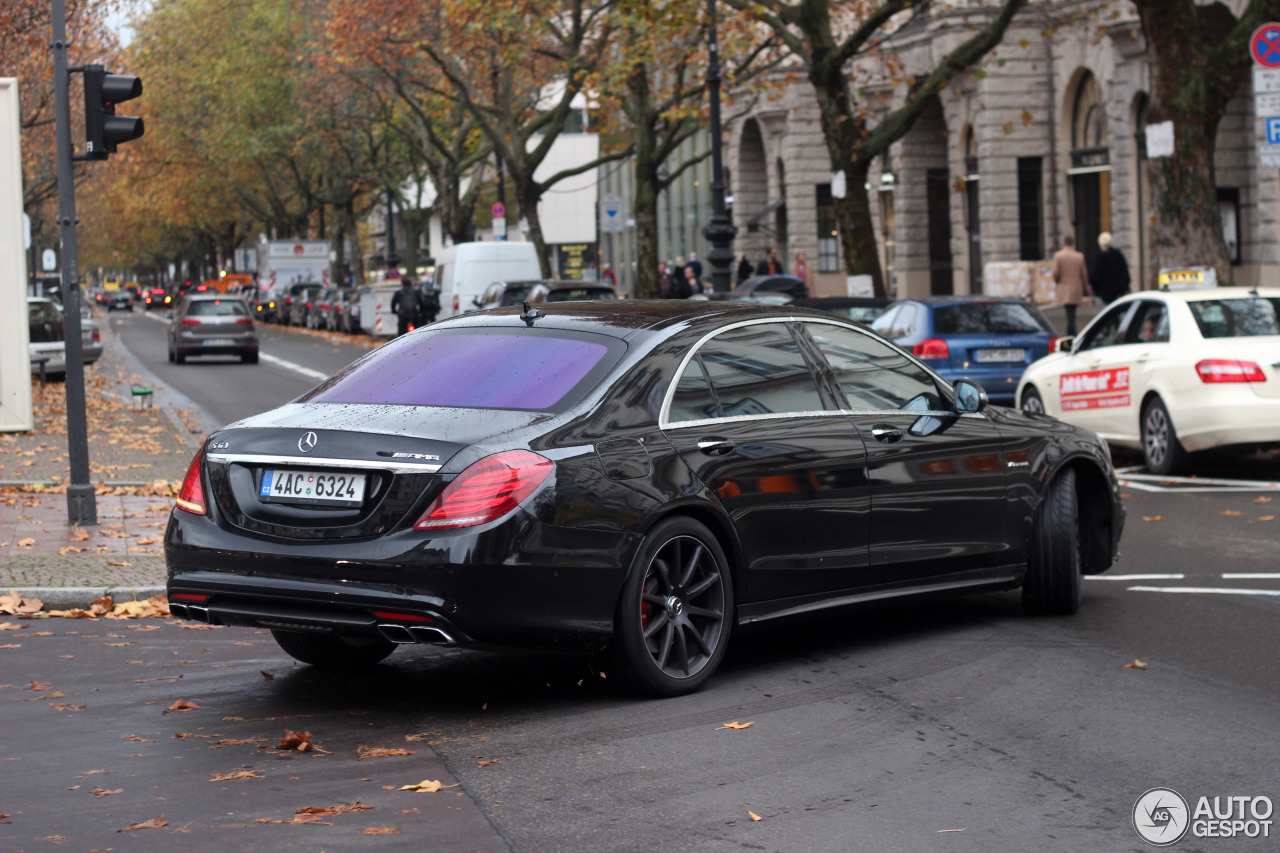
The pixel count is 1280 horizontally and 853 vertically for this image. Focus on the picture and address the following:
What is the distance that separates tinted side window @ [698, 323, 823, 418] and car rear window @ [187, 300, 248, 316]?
110 feet

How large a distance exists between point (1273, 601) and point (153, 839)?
584 centimetres

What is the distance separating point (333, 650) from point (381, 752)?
158 cm

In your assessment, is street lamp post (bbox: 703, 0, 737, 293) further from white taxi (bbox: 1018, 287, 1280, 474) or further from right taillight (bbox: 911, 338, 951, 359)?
white taxi (bbox: 1018, 287, 1280, 474)

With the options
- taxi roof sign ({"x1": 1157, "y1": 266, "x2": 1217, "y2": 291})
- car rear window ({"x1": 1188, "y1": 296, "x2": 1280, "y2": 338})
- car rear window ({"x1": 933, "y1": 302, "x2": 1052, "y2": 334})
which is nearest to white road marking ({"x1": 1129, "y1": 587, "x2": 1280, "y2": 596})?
car rear window ({"x1": 1188, "y1": 296, "x2": 1280, "y2": 338})

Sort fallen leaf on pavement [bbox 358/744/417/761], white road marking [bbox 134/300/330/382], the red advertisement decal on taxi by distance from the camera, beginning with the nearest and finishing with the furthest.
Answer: fallen leaf on pavement [bbox 358/744/417/761] → the red advertisement decal on taxi → white road marking [bbox 134/300/330/382]

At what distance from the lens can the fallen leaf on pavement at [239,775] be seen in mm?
5629

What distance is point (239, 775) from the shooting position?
566cm

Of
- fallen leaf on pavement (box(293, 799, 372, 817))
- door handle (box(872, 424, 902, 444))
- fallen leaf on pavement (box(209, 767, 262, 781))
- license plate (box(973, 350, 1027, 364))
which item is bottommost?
fallen leaf on pavement (box(293, 799, 372, 817))

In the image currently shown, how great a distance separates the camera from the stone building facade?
35562 mm

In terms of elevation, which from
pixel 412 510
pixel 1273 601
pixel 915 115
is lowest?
pixel 1273 601

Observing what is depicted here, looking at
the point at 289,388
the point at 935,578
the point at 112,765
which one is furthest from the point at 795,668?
the point at 289,388

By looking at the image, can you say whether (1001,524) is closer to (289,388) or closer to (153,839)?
(153,839)

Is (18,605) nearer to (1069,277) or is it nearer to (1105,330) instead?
(1105,330)

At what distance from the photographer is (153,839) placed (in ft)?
16.3
